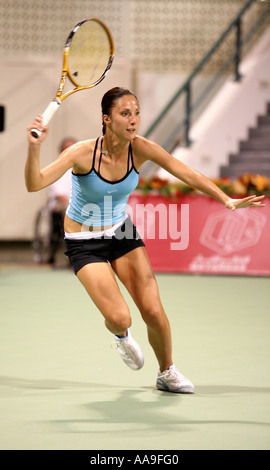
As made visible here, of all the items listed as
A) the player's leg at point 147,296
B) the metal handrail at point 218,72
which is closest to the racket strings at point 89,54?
the player's leg at point 147,296

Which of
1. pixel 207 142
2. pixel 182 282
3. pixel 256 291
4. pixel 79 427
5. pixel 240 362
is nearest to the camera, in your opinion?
pixel 79 427

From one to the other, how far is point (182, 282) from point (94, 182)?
597cm

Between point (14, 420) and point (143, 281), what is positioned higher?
point (143, 281)

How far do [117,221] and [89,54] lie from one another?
116 cm

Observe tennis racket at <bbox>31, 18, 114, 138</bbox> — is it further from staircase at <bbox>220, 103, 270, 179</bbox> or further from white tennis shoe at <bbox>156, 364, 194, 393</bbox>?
staircase at <bbox>220, 103, 270, 179</bbox>

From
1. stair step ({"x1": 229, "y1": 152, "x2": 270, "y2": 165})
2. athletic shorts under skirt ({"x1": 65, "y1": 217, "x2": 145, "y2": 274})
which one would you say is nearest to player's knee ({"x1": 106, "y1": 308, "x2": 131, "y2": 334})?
athletic shorts under skirt ({"x1": 65, "y1": 217, "x2": 145, "y2": 274})

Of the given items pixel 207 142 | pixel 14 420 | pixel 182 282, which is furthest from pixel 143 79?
pixel 14 420

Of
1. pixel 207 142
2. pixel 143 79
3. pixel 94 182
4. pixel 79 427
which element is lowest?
pixel 79 427

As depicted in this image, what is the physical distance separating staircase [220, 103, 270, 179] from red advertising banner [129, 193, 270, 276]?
291cm

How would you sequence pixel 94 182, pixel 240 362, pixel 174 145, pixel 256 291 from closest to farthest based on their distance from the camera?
pixel 94 182 < pixel 240 362 < pixel 256 291 < pixel 174 145

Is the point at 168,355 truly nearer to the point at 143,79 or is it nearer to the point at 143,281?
the point at 143,281

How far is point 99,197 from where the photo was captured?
516 cm

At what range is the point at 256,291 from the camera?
1006cm

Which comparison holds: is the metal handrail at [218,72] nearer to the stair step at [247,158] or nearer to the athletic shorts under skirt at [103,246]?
the stair step at [247,158]
